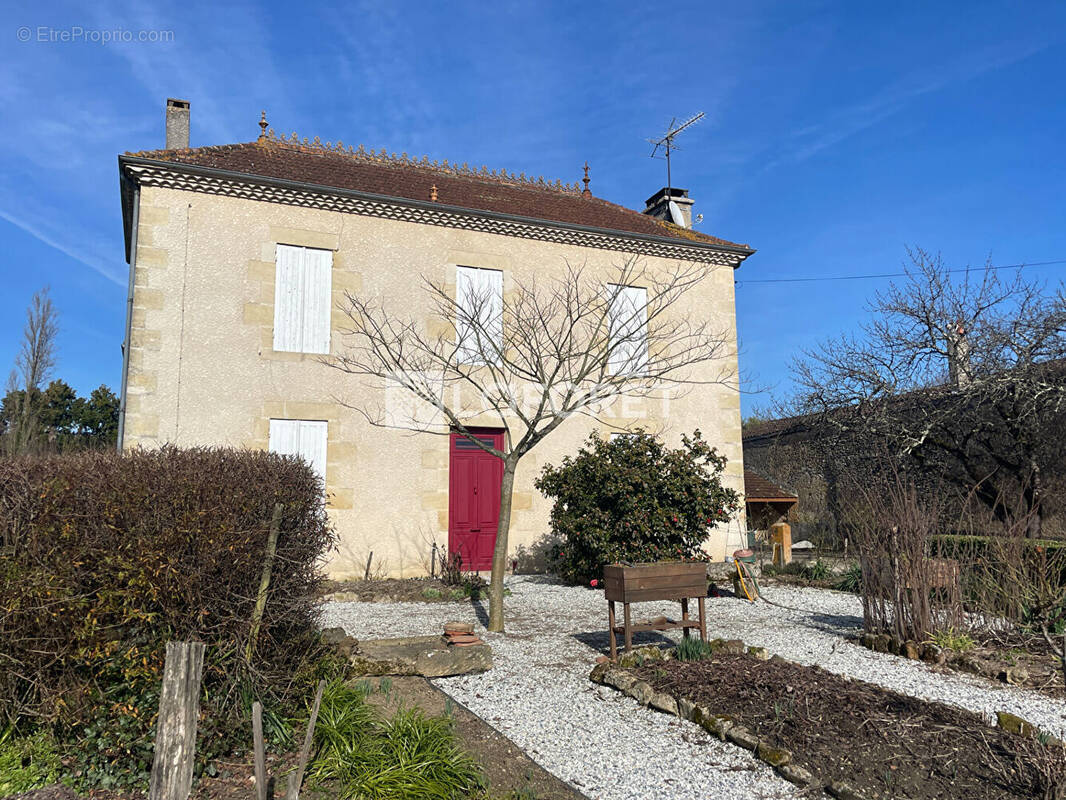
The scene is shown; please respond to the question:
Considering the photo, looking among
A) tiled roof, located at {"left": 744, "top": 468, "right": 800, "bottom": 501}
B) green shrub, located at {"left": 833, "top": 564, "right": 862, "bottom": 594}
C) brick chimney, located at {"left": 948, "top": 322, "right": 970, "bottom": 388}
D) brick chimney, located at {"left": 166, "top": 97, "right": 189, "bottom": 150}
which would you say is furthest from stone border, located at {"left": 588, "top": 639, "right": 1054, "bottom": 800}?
brick chimney, located at {"left": 166, "top": 97, "right": 189, "bottom": 150}

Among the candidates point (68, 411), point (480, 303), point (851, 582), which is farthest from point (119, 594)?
point (68, 411)

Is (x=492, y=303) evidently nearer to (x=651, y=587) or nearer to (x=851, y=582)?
(x=651, y=587)

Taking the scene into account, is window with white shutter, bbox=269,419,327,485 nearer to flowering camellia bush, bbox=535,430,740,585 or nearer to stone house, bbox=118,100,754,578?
stone house, bbox=118,100,754,578

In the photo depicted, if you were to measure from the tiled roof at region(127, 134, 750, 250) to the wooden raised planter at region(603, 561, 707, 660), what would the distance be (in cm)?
729

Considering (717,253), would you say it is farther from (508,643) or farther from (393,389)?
(508,643)

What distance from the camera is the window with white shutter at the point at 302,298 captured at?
10.4m

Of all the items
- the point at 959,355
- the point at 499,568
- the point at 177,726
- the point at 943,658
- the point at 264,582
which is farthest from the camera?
the point at 959,355

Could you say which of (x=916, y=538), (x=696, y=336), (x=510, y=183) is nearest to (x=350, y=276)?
(x=510, y=183)

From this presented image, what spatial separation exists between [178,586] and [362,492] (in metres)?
6.92

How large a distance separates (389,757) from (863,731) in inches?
106

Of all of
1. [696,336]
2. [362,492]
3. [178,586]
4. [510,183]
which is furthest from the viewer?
[510,183]

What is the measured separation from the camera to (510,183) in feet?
46.6

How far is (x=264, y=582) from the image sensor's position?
388 centimetres

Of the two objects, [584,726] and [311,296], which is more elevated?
[311,296]
